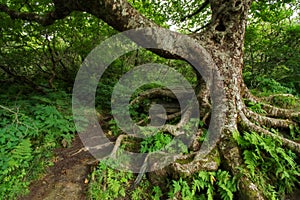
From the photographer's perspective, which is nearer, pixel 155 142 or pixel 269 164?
pixel 269 164

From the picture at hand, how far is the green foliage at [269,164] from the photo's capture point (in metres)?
2.42

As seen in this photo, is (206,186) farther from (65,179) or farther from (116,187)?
(65,179)

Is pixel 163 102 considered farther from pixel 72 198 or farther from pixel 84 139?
pixel 72 198

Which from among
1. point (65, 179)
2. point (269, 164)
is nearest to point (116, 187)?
point (65, 179)

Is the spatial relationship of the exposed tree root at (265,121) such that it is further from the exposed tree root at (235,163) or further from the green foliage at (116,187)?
the green foliage at (116,187)

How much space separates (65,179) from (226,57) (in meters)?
3.85

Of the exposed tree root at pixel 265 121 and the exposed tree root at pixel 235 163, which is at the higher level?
the exposed tree root at pixel 265 121

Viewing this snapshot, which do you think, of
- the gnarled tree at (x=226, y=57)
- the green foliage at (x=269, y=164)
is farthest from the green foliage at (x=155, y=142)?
the green foliage at (x=269, y=164)

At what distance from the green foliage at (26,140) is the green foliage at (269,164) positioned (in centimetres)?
343

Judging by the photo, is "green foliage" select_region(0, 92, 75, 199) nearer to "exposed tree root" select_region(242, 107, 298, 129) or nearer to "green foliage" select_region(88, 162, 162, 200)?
"green foliage" select_region(88, 162, 162, 200)

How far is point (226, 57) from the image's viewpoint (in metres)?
3.44

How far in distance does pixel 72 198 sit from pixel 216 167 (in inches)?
88.8

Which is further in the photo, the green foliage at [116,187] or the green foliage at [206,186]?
the green foliage at [116,187]

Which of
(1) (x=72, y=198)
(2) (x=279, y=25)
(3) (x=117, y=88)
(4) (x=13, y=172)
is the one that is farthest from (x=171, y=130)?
(2) (x=279, y=25)
